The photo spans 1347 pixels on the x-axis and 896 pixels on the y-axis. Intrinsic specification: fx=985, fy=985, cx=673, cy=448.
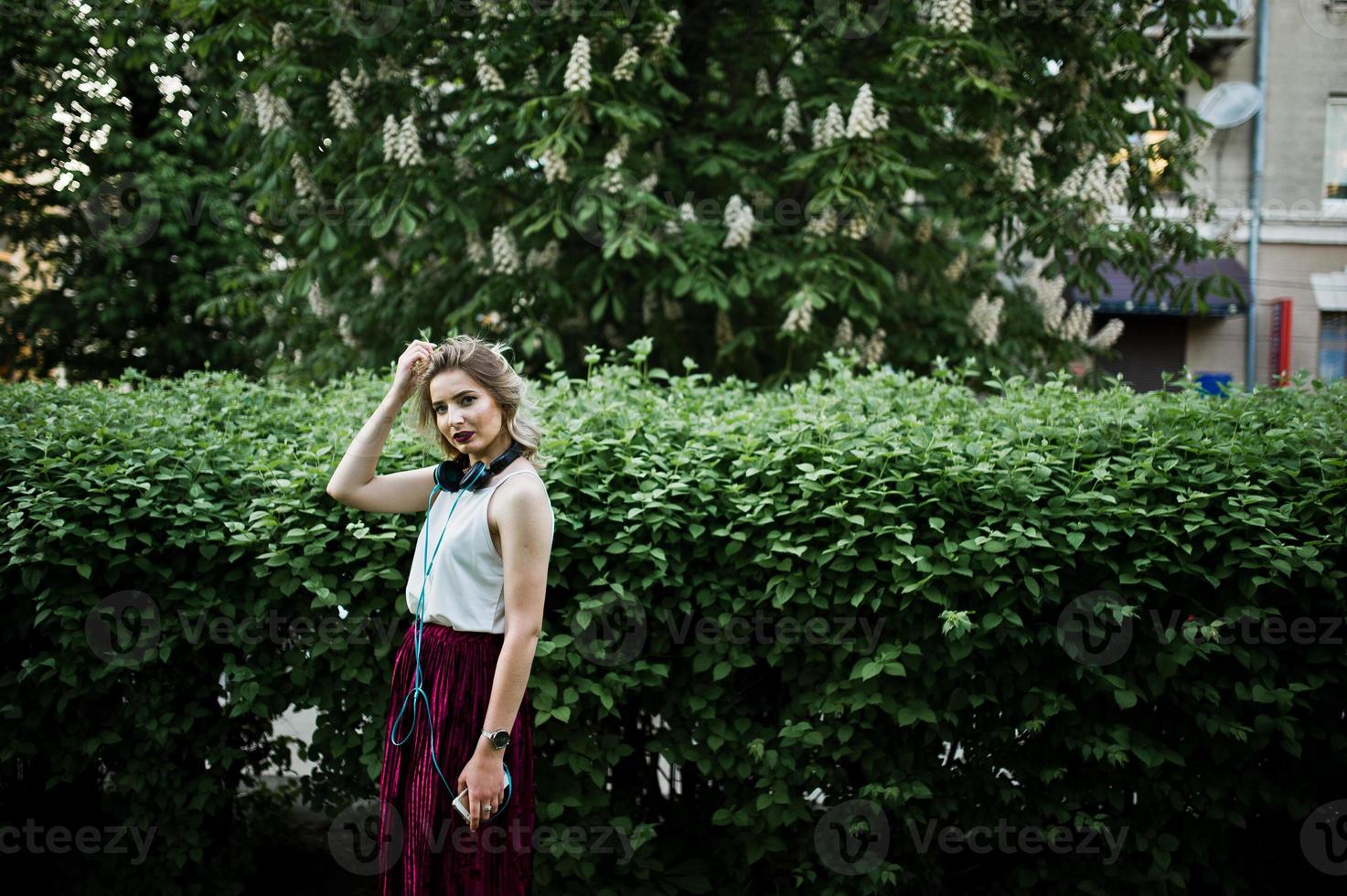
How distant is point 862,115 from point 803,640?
4.13 m

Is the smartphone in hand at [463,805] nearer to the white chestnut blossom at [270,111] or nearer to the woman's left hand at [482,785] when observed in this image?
the woman's left hand at [482,785]

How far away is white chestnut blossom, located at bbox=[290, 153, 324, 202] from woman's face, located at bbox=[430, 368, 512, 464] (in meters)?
5.55

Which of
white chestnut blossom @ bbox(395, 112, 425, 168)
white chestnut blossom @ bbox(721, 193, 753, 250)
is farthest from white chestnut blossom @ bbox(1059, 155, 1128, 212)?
white chestnut blossom @ bbox(395, 112, 425, 168)

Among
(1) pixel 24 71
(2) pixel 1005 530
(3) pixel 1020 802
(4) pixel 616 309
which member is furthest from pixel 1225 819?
(1) pixel 24 71

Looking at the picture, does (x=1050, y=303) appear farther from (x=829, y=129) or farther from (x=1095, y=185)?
(x=829, y=129)

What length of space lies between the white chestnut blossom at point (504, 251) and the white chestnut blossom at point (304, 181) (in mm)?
1555

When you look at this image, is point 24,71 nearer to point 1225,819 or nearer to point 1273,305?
point 1225,819

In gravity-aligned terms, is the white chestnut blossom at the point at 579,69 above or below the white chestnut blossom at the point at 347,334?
above

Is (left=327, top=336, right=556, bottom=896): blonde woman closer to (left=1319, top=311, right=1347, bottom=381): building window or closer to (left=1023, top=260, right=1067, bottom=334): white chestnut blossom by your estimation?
(left=1023, top=260, right=1067, bottom=334): white chestnut blossom

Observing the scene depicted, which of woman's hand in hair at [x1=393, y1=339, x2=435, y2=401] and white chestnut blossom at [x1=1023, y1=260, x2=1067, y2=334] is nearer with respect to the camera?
woman's hand in hair at [x1=393, y1=339, x2=435, y2=401]

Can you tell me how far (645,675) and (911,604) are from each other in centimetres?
98

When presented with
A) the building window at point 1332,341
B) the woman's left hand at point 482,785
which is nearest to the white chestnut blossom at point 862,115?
the woman's left hand at point 482,785

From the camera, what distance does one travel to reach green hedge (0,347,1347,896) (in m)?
3.43

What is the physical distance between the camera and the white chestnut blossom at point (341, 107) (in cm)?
701
